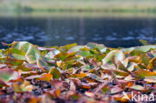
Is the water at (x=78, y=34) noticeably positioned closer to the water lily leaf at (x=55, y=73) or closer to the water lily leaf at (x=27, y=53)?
the water lily leaf at (x=27, y=53)

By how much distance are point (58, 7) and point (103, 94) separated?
5981cm

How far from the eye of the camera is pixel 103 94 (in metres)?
2.88

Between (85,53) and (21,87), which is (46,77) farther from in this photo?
(85,53)

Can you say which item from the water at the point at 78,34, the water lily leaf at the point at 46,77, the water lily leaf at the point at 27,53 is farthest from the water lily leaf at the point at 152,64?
the water at the point at 78,34

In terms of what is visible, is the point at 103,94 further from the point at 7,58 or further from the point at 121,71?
the point at 7,58

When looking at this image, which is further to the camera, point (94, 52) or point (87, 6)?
point (87, 6)

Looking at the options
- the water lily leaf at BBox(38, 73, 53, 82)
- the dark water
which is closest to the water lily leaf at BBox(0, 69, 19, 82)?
the water lily leaf at BBox(38, 73, 53, 82)

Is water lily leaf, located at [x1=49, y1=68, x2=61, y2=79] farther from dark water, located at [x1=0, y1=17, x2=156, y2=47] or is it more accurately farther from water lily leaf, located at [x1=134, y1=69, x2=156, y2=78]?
dark water, located at [x1=0, y1=17, x2=156, y2=47]

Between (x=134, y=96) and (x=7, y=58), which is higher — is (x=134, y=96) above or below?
A: below

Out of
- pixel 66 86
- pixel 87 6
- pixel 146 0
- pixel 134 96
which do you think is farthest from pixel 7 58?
pixel 146 0

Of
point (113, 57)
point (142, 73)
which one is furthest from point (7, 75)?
point (142, 73)

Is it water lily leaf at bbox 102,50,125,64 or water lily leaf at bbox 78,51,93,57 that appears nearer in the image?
water lily leaf at bbox 102,50,125,64

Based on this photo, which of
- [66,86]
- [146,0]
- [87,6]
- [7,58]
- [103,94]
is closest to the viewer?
[103,94]

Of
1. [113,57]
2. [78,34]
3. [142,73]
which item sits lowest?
[78,34]
